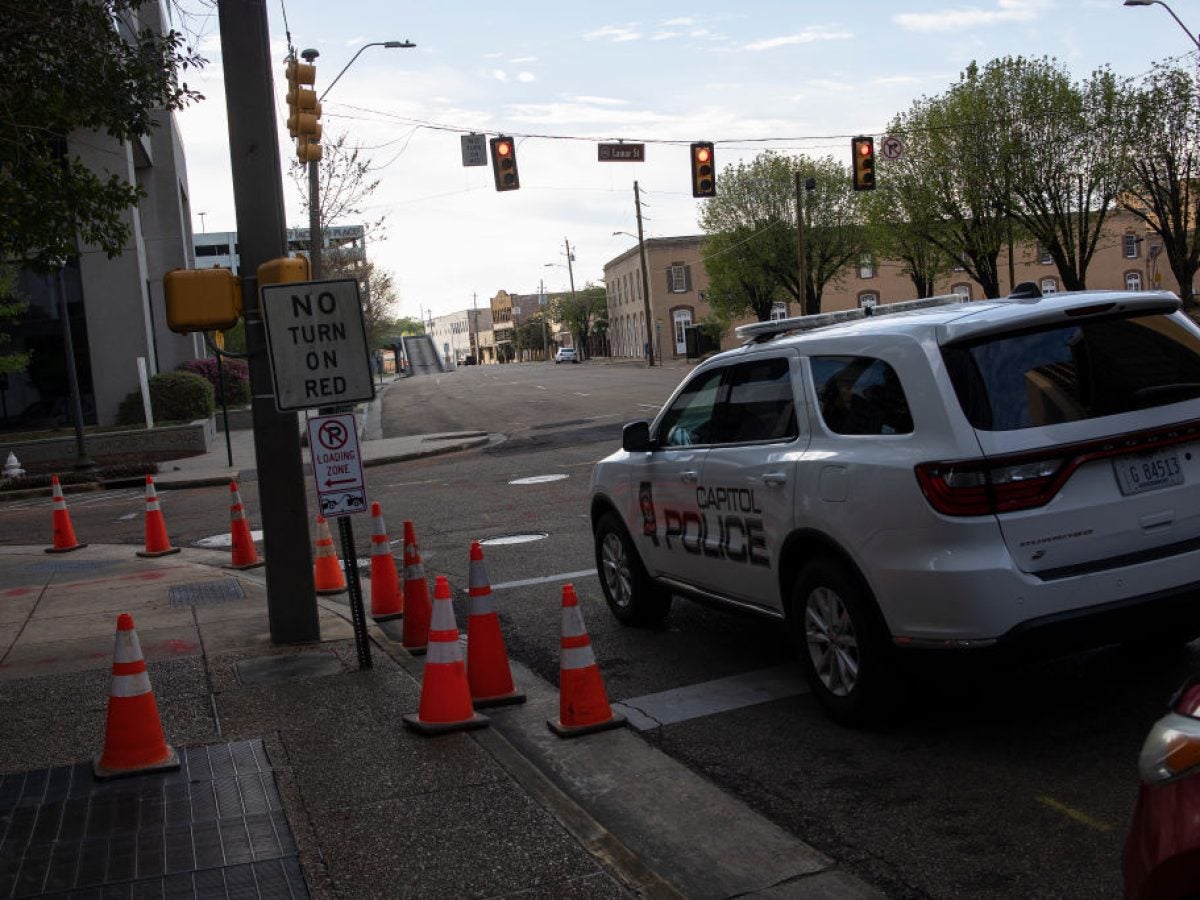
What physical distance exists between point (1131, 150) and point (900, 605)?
133 feet

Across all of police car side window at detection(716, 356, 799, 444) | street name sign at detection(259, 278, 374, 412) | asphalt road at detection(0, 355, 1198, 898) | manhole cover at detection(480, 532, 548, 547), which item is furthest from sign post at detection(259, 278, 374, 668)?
manhole cover at detection(480, 532, 548, 547)

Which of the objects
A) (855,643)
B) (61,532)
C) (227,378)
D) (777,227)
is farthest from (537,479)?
(777,227)

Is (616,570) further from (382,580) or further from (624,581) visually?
(382,580)

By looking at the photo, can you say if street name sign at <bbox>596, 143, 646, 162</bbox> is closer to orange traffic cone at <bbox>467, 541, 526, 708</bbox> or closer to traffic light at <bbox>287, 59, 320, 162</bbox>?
traffic light at <bbox>287, 59, 320, 162</bbox>

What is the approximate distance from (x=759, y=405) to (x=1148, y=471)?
2037 millimetres

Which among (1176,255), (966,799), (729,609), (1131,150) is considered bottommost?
(966,799)

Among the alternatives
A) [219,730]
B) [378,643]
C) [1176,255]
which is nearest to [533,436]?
[378,643]

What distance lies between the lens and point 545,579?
995 cm

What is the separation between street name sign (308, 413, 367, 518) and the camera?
23.5 ft

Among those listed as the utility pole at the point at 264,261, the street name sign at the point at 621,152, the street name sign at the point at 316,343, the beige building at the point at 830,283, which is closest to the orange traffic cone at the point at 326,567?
the utility pole at the point at 264,261

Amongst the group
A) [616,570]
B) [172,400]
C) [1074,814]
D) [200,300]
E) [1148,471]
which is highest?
[200,300]

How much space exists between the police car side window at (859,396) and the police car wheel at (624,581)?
2.22 m

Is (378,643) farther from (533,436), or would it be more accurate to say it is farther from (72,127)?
(533,436)

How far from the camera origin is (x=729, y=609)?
6777 mm
